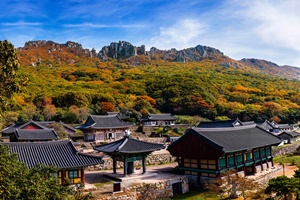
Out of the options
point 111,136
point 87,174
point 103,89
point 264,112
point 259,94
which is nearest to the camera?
point 87,174

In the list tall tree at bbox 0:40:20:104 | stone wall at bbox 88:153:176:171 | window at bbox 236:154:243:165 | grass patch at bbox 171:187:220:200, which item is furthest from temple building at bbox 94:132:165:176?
tall tree at bbox 0:40:20:104

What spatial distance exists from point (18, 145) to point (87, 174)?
8354 millimetres

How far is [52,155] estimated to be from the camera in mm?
22000

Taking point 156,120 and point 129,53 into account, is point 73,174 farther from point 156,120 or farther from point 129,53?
point 129,53

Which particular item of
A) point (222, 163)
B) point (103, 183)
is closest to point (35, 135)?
point (103, 183)

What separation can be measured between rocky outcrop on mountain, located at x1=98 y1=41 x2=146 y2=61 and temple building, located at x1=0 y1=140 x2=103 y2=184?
492 ft

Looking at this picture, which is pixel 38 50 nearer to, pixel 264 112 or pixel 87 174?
pixel 264 112

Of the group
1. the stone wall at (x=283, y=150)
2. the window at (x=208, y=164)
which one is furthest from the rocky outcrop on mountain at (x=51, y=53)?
the window at (x=208, y=164)

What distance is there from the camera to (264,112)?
80.4 meters

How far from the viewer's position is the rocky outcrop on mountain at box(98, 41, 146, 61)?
172125mm

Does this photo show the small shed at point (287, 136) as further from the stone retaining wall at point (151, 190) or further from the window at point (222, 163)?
the stone retaining wall at point (151, 190)

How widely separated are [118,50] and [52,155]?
157 metres

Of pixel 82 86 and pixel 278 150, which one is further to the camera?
pixel 82 86

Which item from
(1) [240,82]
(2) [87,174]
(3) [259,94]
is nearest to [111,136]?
(2) [87,174]
